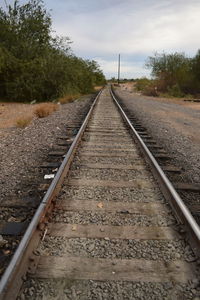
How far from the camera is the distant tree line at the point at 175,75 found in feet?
128

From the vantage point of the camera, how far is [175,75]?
42.0 meters

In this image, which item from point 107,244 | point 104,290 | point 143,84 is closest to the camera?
point 104,290

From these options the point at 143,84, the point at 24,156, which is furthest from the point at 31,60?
the point at 143,84

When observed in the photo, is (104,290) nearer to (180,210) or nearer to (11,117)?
(180,210)

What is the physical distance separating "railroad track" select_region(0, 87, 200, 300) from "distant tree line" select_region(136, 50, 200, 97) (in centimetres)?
3464

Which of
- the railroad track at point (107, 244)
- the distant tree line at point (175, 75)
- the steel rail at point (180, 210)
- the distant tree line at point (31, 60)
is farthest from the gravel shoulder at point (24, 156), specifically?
the distant tree line at point (175, 75)

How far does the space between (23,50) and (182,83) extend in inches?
868

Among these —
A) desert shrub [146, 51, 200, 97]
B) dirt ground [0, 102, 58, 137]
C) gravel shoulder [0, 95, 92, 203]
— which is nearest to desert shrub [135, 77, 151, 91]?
desert shrub [146, 51, 200, 97]

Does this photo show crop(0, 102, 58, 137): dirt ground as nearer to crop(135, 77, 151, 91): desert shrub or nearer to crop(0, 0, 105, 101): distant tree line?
crop(0, 0, 105, 101): distant tree line

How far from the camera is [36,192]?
14.1 ft

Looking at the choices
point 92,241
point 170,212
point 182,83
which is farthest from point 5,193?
point 182,83

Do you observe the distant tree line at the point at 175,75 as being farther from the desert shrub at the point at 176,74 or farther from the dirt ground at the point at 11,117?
the dirt ground at the point at 11,117

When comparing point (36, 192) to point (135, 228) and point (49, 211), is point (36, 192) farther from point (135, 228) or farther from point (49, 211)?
point (135, 228)

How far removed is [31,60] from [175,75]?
22703 millimetres
